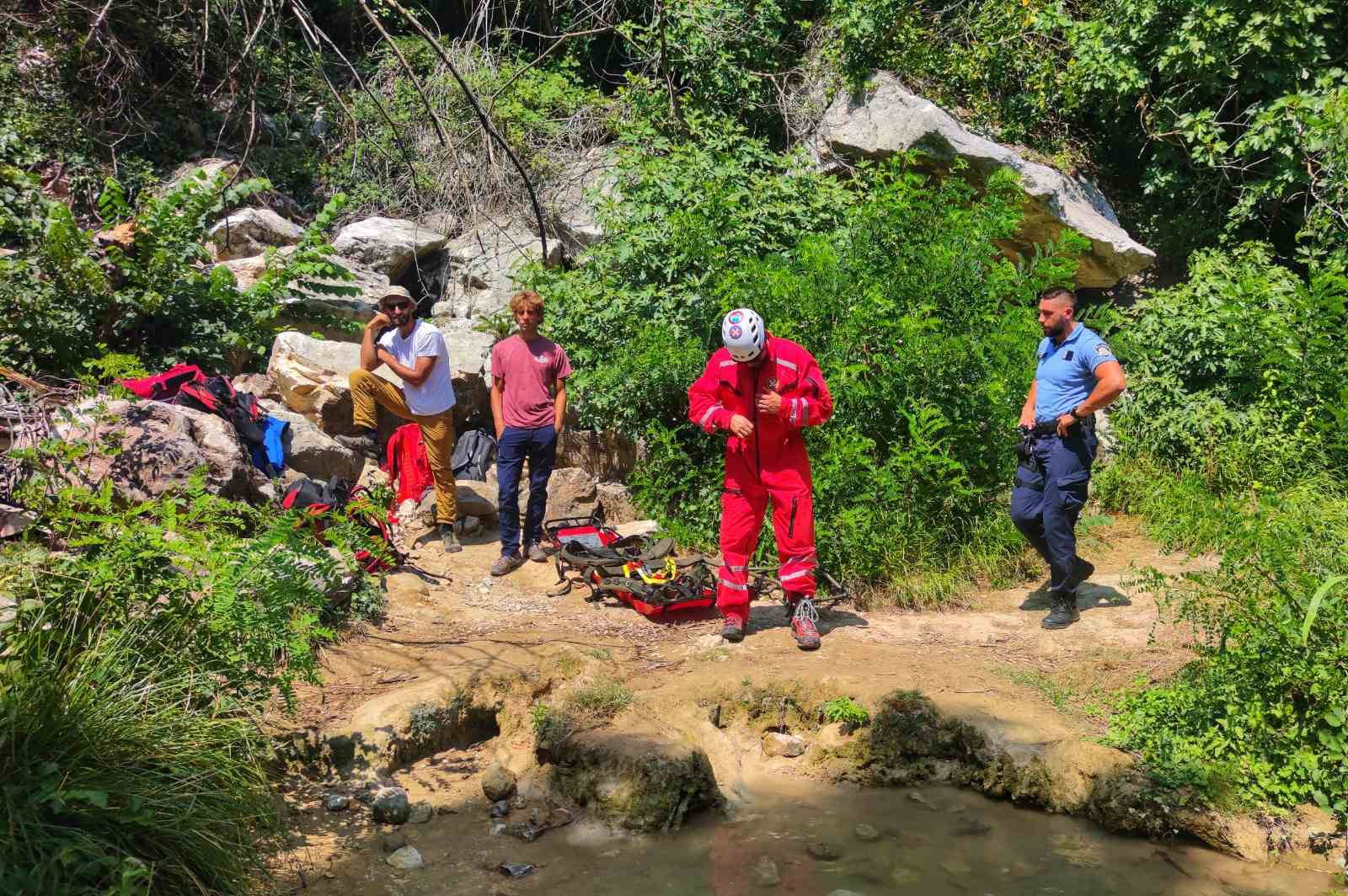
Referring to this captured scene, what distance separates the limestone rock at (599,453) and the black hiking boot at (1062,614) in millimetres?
3544

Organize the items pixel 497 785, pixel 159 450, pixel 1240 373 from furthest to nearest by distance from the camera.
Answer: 1. pixel 1240 373
2. pixel 159 450
3. pixel 497 785

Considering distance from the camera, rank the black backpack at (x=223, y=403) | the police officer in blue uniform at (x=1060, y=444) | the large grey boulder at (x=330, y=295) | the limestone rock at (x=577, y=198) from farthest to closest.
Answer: the limestone rock at (x=577, y=198)
the large grey boulder at (x=330, y=295)
the black backpack at (x=223, y=403)
the police officer in blue uniform at (x=1060, y=444)

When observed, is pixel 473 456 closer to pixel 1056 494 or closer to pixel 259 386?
pixel 259 386

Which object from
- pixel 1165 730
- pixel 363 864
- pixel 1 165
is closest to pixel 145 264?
pixel 1 165

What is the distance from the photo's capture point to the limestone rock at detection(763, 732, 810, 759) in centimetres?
505

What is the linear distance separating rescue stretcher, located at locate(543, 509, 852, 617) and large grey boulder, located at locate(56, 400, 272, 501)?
6.62ft

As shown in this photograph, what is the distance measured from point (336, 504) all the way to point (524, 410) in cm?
135

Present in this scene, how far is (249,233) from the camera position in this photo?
1010cm

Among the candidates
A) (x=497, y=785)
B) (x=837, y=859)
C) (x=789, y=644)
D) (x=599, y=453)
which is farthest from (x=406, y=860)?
(x=599, y=453)

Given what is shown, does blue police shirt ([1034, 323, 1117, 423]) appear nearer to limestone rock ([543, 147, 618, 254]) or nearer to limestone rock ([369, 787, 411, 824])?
limestone rock ([369, 787, 411, 824])

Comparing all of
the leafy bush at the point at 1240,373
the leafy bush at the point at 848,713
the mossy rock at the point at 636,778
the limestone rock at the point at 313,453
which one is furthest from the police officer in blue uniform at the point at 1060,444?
the limestone rock at the point at 313,453

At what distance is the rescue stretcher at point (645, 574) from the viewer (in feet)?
21.1

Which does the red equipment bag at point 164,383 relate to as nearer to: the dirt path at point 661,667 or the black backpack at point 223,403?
the black backpack at point 223,403

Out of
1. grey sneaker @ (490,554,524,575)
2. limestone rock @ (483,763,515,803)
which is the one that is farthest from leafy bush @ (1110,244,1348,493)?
limestone rock @ (483,763,515,803)
